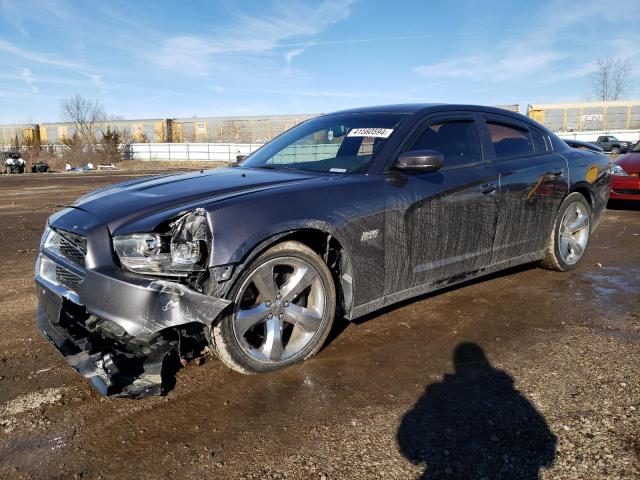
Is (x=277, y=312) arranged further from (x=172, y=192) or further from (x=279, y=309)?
(x=172, y=192)

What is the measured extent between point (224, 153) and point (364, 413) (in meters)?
38.9

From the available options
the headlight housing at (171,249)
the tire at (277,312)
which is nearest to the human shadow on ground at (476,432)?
the tire at (277,312)

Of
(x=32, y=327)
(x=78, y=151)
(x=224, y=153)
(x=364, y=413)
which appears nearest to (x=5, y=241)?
(x=32, y=327)

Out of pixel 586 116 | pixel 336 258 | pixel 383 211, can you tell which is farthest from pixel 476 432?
pixel 586 116

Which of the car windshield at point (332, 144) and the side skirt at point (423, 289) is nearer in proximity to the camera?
the side skirt at point (423, 289)

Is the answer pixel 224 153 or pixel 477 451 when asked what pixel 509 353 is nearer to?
pixel 477 451

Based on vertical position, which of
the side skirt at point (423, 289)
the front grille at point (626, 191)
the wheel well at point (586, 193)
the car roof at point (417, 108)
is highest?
the car roof at point (417, 108)

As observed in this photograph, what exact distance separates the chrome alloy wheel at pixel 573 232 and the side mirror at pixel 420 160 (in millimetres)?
2177

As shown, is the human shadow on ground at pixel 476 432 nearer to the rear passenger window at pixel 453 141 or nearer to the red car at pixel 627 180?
the rear passenger window at pixel 453 141

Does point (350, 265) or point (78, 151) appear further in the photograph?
point (78, 151)

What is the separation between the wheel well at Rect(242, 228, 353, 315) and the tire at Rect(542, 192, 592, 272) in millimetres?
2567

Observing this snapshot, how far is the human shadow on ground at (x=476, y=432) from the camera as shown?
2.10 m

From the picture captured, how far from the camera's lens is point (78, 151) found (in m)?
43.1

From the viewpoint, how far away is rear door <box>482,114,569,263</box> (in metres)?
4.18
